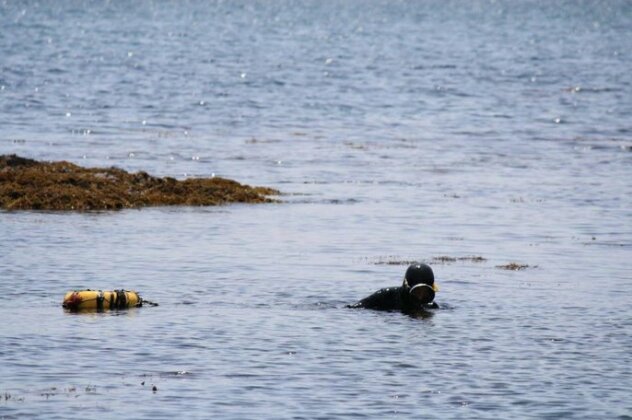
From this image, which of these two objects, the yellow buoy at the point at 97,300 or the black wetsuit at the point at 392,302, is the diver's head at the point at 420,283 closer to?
the black wetsuit at the point at 392,302

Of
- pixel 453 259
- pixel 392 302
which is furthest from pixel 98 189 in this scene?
pixel 392 302

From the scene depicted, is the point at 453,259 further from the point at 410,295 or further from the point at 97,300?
the point at 97,300

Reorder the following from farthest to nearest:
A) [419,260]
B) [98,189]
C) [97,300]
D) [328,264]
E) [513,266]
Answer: [98,189] → [419,260] → [328,264] → [513,266] → [97,300]

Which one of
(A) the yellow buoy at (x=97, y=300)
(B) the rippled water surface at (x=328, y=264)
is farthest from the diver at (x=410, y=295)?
(A) the yellow buoy at (x=97, y=300)

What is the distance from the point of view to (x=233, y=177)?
1836 inches

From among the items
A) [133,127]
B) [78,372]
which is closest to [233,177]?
[133,127]

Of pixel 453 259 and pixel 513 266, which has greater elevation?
pixel 453 259

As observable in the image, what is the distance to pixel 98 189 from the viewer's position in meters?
39.2

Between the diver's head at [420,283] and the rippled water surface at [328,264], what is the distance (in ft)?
1.73

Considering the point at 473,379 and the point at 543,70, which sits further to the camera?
the point at 543,70

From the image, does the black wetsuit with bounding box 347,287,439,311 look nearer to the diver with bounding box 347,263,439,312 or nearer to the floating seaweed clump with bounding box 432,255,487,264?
the diver with bounding box 347,263,439,312

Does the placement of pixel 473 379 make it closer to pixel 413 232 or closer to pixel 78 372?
pixel 78 372

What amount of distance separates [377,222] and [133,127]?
28.4 m

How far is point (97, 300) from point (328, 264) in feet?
23.3
